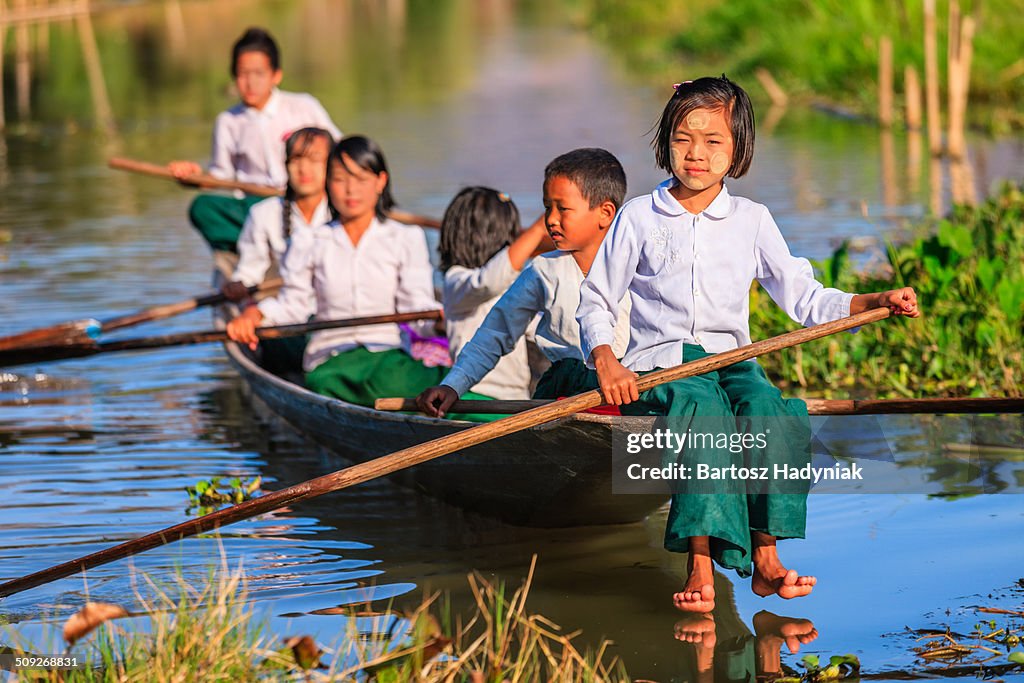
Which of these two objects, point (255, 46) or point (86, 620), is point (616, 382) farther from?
point (255, 46)

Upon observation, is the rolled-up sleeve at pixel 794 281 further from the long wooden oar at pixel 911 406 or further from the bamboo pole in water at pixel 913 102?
the bamboo pole in water at pixel 913 102

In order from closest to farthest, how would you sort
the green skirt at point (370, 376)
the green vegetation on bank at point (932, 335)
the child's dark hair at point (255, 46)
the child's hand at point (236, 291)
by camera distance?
1. the green skirt at point (370, 376)
2. the green vegetation on bank at point (932, 335)
3. the child's hand at point (236, 291)
4. the child's dark hair at point (255, 46)

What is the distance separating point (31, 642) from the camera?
15.5 ft

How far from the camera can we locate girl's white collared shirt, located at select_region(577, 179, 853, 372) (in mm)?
4609

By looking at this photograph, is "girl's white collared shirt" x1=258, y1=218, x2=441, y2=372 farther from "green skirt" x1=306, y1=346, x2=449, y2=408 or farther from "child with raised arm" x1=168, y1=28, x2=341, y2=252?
"child with raised arm" x1=168, y1=28, x2=341, y2=252

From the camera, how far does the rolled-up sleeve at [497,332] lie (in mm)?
5152

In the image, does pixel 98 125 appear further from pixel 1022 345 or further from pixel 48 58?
pixel 1022 345

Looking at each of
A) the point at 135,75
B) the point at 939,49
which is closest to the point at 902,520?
the point at 939,49

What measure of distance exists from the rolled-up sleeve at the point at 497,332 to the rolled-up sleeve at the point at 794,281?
79 centimetres

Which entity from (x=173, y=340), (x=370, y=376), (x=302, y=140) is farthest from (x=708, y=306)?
(x=173, y=340)

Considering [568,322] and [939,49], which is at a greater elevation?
[939,49]

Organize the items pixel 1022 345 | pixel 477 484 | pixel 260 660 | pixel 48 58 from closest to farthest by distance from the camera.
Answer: pixel 260 660
pixel 477 484
pixel 1022 345
pixel 48 58

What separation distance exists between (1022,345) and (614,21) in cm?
2525

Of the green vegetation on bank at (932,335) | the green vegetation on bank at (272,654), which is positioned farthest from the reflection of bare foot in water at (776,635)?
the green vegetation on bank at (932,335)
